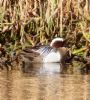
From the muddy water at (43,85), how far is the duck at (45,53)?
4.58 ft

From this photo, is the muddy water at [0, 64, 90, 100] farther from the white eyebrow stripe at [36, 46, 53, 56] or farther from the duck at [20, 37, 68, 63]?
the white eyebrow stripe at [36, 46, 53, 56]

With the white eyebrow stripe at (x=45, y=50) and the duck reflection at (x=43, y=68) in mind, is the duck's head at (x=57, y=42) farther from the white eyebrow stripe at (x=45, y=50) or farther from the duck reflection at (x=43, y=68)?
the duck reflection at (x=43, y=68)

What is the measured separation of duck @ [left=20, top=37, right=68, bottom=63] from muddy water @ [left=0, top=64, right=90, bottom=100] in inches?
54.9

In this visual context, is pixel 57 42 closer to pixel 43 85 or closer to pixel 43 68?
pixel 43 68

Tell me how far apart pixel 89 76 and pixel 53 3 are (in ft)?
8.34

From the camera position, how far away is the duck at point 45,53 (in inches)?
446

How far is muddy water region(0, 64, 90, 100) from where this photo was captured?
7062mm

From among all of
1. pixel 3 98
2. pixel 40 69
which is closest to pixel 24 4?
Result: pixel 40 69

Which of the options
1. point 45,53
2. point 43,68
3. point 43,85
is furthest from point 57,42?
point 43,85

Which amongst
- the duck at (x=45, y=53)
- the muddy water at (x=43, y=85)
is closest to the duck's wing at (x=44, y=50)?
the duck at (x=45, y=53)

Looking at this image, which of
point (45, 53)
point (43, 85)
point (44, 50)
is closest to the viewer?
point (43, 85)

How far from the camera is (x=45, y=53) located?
11.6m

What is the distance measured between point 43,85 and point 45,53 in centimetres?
376

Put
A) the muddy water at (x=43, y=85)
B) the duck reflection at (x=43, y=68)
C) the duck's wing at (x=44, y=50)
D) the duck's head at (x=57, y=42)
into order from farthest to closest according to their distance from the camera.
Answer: the duck's head at (x=57, y=42), the duck's wing at (x=44, y=50), the duck reflection at (x=43, y=68), the muddy water at (x=43, y=85)
